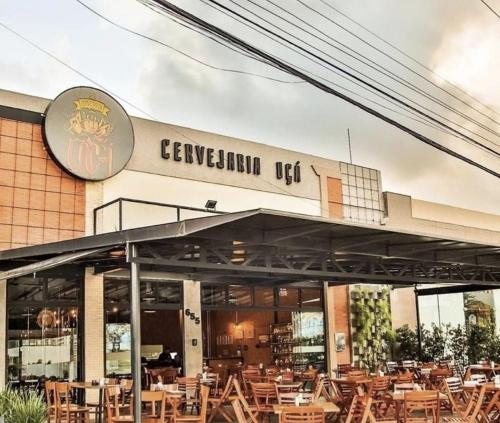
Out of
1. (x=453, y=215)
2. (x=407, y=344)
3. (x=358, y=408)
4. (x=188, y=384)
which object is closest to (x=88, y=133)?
(x=188, y=384)

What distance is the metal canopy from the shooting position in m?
9.83

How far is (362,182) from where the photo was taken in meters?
21.9

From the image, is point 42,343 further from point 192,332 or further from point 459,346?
point 459,346

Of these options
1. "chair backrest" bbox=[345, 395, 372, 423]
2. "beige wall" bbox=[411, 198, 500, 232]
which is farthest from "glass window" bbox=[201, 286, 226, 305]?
"beige wall" bbox=[411, 198, 500, 232]

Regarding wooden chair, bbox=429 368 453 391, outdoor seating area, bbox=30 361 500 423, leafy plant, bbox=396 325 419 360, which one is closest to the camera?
outdoor seating area, bbox=30 361 500 423

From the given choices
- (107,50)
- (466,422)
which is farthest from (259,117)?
(466,422)

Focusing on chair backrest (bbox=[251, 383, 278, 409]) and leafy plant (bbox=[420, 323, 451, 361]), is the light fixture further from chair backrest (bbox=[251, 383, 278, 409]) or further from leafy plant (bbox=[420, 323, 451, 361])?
leafy plant (bbox=[420, 323, 451, 361])

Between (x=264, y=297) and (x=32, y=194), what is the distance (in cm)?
668

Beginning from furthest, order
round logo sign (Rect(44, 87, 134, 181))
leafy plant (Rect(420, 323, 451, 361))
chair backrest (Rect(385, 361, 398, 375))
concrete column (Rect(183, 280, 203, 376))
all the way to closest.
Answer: leafy plant (Rect(420, 323, 451, 361))
chair backrest (Rect(385, 361, 398, 375))
concrete column (Rect(183, 280, 203, 376))
round logo sign (Rect(44, 87, 134, 181))

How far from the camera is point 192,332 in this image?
55.0 ft

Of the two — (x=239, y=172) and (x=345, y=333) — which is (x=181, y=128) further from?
(x=345, y=333)

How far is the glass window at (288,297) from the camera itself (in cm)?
1895

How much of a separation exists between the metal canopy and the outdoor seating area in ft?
6.31

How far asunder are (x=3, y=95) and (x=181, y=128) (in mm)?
4480
